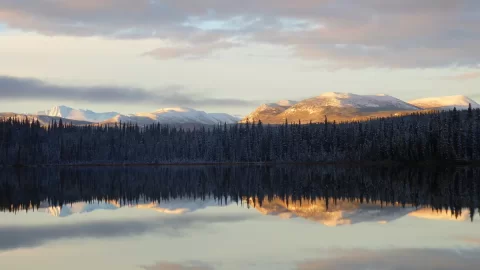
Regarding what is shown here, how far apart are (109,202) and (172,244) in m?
29.5

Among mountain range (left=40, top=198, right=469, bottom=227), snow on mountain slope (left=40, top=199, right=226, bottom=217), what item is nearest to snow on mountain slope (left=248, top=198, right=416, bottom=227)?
mountain range (left=40, top=198, right=469, bottom=227)

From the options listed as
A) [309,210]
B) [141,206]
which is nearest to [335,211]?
[309,210]

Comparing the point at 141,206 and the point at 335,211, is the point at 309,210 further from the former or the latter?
the point at 141,206

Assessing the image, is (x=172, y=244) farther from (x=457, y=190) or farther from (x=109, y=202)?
(x=457, y=190)

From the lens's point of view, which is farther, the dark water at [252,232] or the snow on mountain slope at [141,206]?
the snow on mountain slope at [141,206]

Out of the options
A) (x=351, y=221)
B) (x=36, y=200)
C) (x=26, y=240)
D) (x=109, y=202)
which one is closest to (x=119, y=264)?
(x=26, y=240)

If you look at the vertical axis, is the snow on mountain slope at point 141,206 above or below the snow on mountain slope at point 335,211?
below

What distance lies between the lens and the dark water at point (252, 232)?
27547 mm

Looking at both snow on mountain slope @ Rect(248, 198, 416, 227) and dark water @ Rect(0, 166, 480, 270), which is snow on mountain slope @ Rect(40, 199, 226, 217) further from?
snow on mountain slope @ Rect(248, 198, 416, 227)

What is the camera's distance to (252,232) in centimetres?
3700

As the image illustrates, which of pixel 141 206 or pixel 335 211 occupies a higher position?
pixel 335 211

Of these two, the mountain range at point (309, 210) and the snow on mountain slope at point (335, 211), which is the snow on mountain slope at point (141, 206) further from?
the snow on mountain slope at point (335, 211)

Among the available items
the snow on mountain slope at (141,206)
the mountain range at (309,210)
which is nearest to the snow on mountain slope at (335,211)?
the mountain range at (309,210)

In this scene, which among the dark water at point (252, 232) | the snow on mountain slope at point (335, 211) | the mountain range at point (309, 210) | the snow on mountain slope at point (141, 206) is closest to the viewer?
the dark water at point (252, 232)
